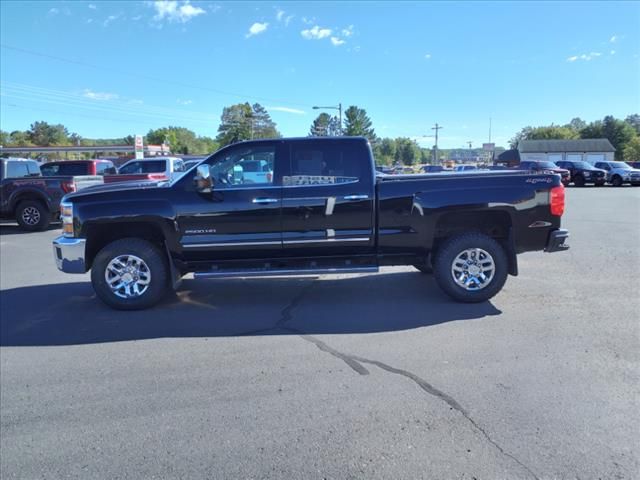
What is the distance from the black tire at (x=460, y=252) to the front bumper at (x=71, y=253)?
423 centimetres

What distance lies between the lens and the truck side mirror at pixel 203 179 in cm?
508

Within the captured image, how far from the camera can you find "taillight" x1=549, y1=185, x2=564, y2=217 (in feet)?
17.7

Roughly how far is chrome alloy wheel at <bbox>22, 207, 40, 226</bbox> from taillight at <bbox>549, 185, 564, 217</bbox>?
13.1 meters

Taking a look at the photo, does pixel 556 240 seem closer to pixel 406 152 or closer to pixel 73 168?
pixel 73 168

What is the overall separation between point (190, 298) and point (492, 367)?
3868mm

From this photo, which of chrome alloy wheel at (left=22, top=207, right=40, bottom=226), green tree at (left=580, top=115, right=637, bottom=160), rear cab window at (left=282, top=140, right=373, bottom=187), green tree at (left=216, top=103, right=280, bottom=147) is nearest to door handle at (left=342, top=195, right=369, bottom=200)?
rear cab window at (left=282, top=140, right=373, bottom=187)

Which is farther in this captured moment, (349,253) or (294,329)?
(349,253)

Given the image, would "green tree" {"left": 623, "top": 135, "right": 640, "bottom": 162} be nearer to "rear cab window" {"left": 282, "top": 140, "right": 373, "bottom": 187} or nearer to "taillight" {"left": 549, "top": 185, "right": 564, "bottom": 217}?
"taillight" {"left": 549, "top": 185, "right": 564, "bottom": 217}

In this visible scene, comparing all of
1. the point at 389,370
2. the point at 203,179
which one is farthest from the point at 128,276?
the point at 389,370

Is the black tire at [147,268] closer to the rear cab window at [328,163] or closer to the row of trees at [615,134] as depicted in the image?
the rear cab window at [328,163]

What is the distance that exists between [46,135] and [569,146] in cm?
12003

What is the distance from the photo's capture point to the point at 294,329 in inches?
189

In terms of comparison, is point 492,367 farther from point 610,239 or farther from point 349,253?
point 610,239

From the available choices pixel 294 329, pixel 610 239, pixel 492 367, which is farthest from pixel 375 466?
pixel 610 239
